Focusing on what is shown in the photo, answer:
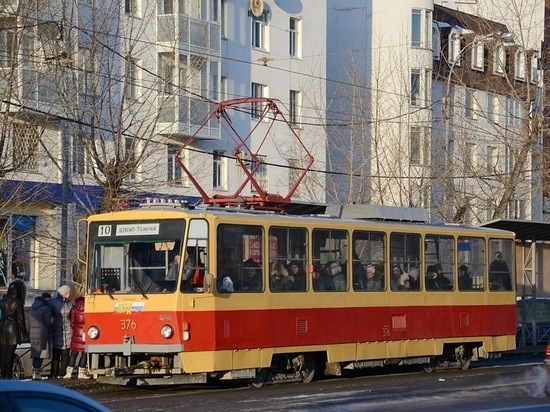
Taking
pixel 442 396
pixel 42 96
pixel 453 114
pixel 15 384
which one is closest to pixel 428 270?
pixel 442 396

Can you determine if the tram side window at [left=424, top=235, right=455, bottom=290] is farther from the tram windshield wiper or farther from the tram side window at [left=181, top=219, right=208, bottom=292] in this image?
the tram windshield wiper

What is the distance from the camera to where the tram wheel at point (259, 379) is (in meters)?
20.0

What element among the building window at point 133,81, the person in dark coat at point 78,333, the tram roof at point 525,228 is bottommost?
the person in dark coat at point 78,333

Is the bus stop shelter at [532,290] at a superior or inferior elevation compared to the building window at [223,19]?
inferior

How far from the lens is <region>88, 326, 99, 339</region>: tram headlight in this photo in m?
19.2

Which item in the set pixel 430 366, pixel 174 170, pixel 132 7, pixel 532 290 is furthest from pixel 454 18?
pixel 430 366

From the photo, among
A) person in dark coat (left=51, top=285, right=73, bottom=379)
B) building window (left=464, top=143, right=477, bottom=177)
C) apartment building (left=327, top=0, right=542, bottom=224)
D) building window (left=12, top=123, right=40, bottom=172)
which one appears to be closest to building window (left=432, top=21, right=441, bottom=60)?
apartment building (left=327, top=0, right=542, bottom=224)

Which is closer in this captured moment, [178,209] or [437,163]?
[178,209]

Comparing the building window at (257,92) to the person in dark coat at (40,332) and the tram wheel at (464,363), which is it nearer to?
the tram wheel at (464,363)

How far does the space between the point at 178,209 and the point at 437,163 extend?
2550 centimetres

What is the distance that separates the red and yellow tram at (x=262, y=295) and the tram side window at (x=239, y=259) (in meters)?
0.02

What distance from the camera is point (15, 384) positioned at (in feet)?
19.5

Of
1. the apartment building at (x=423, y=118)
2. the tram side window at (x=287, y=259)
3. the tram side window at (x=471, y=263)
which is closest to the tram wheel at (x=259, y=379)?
the tram side window at (x=287, y=259)

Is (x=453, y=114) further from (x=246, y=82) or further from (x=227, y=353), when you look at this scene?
(x=227, y=353)
